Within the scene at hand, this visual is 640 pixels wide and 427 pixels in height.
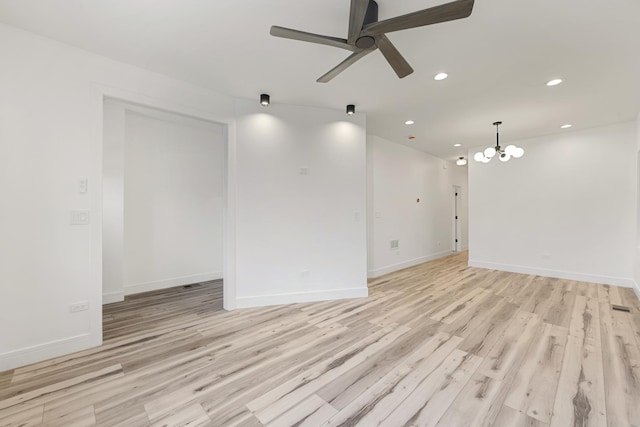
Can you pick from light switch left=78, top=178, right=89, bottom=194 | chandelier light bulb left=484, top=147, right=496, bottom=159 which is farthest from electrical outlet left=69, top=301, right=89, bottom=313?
chandelier light bulb left=484, top=147, right=496, bottom=159

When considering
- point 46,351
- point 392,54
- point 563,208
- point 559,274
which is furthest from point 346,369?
point 563,208

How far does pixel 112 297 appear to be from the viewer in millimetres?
3979

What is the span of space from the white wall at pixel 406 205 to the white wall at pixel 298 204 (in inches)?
52.2

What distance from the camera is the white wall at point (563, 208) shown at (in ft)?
15.2

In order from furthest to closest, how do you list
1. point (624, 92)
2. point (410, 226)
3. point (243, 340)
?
point (410, 226) → point (624, 92) → point (243, 340)

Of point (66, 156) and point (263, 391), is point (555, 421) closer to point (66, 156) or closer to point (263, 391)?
point (263, 391)

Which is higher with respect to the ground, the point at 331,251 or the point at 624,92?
the point at 624,92

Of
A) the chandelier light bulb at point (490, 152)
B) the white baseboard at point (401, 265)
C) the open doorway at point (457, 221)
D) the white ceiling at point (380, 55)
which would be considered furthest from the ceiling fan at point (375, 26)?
the open doorway at point (457, 221)

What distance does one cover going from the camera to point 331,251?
407 cm

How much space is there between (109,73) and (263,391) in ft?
10.9

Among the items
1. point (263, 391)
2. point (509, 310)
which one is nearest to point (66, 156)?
point (263, 391)

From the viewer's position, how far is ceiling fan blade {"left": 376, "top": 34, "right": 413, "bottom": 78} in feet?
6.39

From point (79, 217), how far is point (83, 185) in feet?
1.01

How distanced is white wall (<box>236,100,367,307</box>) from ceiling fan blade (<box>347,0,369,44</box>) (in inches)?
79.7
